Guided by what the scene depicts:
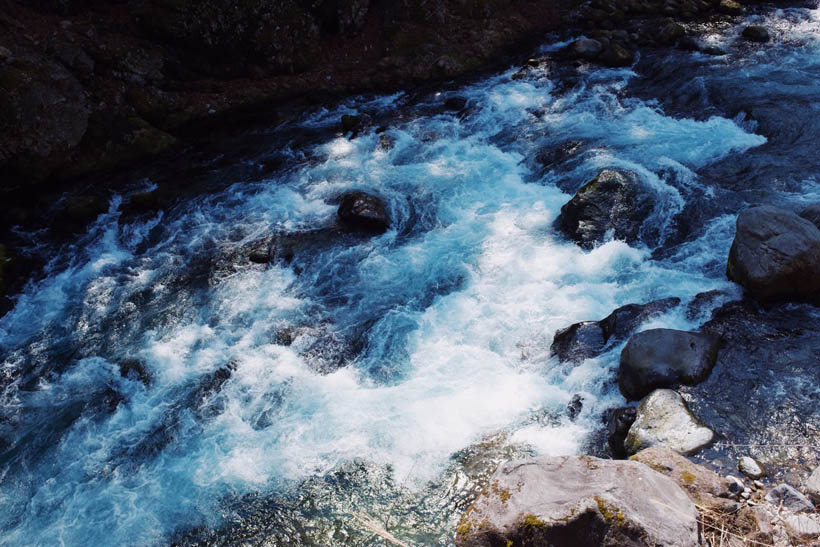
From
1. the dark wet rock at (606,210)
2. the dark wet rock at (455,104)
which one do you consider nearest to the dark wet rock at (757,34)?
the dark wet rock at (455,104)

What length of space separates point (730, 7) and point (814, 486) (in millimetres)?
21746

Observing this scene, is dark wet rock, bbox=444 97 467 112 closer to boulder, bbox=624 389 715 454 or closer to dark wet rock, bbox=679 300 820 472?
dark wet rock, bbox=679 300 820 472

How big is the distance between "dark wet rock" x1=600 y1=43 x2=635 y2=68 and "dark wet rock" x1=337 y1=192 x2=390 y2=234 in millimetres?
10813

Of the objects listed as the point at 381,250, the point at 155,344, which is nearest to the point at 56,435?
the point at 155,344

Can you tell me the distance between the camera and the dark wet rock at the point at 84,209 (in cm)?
1269

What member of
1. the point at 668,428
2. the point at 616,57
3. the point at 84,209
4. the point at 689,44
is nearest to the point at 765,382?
the point at 668,428

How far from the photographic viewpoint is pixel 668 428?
21.8 feet

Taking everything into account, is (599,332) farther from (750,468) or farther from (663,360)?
(750,468)

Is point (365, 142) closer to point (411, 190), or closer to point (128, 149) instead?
point (411, 190)

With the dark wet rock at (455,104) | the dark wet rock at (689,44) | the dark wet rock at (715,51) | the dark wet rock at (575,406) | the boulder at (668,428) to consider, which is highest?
the dark wet rock at (455,104)

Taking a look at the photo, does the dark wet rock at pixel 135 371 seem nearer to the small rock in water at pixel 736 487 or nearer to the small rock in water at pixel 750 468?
the small rock in water at pixel 736 487

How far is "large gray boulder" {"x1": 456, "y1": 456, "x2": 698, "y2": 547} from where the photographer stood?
4.23 metres

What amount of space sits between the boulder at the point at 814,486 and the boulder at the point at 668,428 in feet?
3.46

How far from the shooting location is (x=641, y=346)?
7.67m
